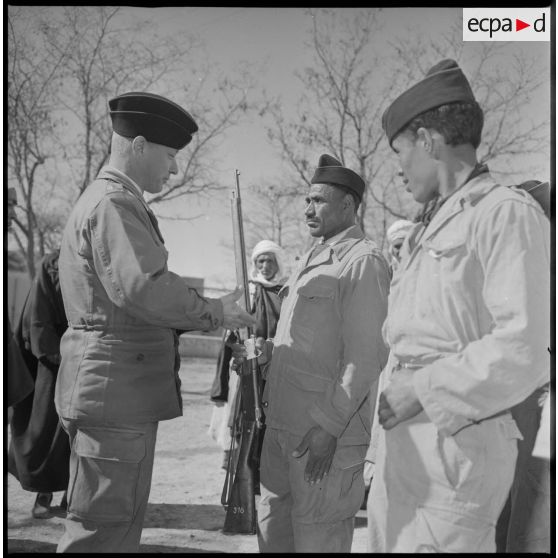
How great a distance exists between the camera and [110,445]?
2.28 m

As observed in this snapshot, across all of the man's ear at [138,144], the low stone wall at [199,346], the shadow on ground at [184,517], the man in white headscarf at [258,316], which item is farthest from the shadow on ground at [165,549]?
the low stone wall at [199,346]

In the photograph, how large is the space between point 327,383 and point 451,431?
3.05ft

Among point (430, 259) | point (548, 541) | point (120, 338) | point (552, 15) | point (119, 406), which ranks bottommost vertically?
point (548, 541)

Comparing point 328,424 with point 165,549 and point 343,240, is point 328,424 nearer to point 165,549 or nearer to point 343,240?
point 343,240

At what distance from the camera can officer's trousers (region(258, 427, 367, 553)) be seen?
8.14 feet

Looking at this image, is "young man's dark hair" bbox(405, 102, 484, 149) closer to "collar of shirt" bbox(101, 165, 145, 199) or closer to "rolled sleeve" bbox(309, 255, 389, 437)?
"rolled sleeve" bbox(309, 255, 389, 437)

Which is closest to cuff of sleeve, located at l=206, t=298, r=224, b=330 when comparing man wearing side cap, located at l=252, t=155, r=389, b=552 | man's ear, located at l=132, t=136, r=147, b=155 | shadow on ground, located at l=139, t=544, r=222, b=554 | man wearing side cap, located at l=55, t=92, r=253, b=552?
man wearing side cap, located at l=55, t=92, r=253, b=552

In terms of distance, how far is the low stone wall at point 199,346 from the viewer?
1444 cm

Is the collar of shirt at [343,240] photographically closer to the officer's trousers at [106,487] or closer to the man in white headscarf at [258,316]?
the officer's trousers at [106,487]

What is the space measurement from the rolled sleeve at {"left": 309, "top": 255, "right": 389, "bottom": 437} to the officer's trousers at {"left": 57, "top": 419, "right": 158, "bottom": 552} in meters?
0.70

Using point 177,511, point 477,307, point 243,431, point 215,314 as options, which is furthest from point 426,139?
point 177,511

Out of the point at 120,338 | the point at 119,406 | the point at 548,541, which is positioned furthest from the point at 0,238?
the point at 548,541

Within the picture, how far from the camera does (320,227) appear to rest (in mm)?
2891

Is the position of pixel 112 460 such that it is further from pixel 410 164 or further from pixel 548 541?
pixel 548 541
